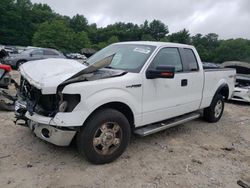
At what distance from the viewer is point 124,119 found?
156 inches

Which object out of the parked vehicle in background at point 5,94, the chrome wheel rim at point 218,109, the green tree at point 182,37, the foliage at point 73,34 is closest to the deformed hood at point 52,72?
the parked vehicle in background at point 5,94

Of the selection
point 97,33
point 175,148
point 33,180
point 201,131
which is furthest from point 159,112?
point 97,33

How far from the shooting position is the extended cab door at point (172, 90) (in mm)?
4383

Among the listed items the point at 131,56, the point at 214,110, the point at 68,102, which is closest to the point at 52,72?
the point at 68,102

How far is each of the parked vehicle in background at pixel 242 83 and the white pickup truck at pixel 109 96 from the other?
4.74m

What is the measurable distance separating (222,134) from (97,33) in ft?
333

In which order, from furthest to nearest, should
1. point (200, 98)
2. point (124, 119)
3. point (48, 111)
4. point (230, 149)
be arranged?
1. point (200, 98)
2. point (230, 149)
3. point (124, 119)
4. point (48, 111)

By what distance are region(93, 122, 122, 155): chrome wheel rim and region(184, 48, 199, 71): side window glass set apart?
85.9 inches

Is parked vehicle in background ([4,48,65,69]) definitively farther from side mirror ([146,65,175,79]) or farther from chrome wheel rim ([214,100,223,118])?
side mirror ([146,65,175,79])

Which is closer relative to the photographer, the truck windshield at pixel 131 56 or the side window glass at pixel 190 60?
the truck windshield at pixel 131 56

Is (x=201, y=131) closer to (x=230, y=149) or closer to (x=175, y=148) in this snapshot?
(x=230, y=149)

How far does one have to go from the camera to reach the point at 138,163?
405 centimetres

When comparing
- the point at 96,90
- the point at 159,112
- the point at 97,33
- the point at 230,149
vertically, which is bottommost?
the point at 230,149

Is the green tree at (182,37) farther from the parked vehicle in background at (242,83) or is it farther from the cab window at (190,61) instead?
the cab window at (190,61)
